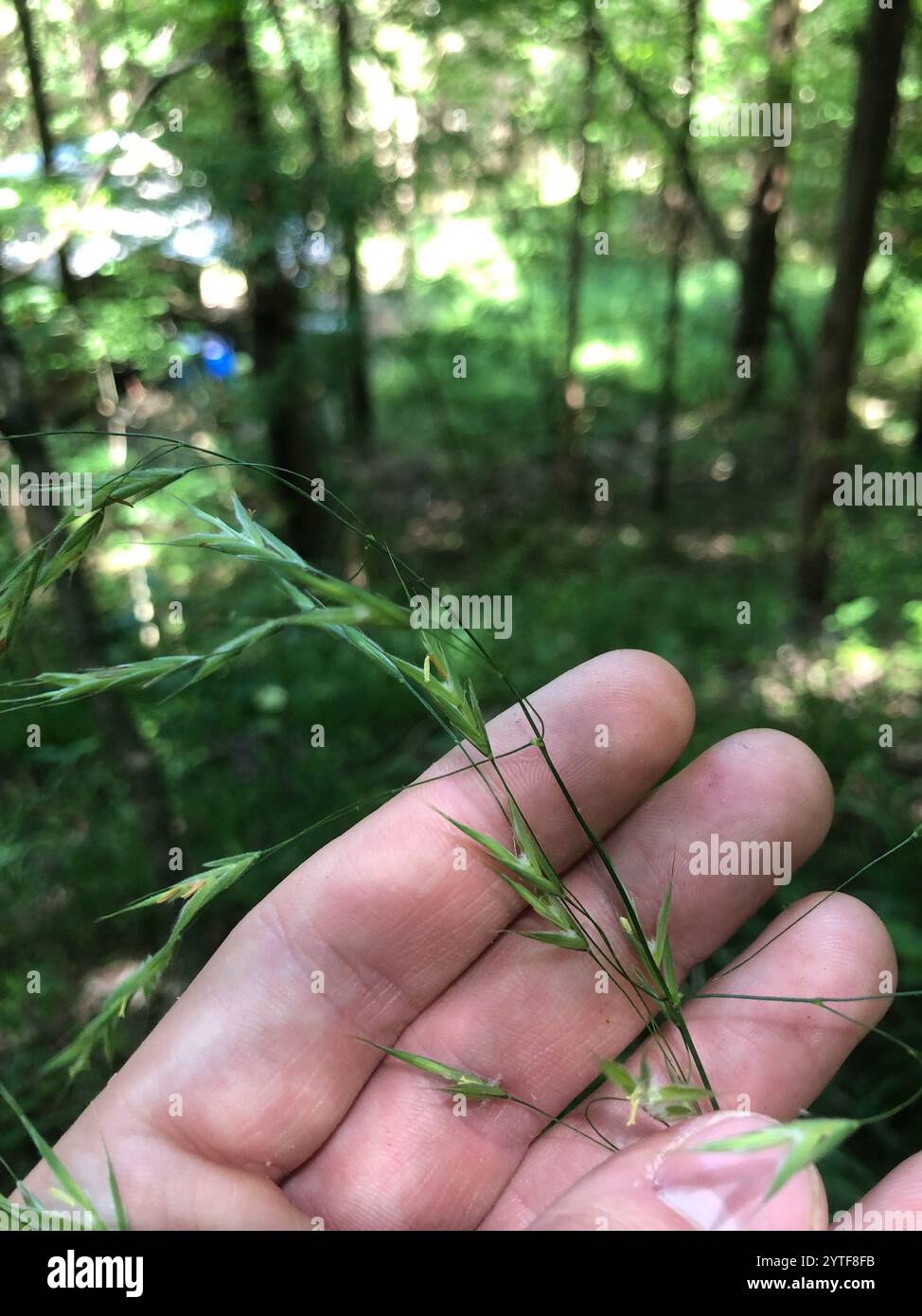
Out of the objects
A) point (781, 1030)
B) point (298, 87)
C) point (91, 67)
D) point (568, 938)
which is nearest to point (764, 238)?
point (298, 87)

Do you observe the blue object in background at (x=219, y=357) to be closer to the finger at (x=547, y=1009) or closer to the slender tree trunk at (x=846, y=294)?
the slender tree trunk at (x=846, y=294)

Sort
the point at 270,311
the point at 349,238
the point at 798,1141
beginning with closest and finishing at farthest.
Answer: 1. the point at 798,1141
2. the point at 349,238
3. the point at 270,311

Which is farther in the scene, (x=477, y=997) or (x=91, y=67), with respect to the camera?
(x=91, y=67)

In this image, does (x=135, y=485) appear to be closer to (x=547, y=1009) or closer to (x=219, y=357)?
(x=547, y=1009)

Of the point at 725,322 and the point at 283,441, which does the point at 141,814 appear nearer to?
the point at 283,441

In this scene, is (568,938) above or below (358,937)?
above

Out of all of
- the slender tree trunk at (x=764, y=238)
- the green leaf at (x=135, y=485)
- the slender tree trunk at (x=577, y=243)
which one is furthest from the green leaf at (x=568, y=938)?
the slender tree trunk at (x=764, y=238)

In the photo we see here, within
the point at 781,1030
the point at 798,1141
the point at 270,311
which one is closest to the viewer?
the point at 798,1141
